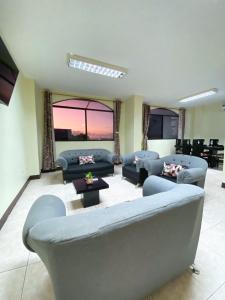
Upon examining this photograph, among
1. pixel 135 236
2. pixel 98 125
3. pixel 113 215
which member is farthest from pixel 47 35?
pixel 98 125

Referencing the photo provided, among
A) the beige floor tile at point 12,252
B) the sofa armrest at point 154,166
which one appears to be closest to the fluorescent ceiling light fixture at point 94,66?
the sofa armrest at point 154,166

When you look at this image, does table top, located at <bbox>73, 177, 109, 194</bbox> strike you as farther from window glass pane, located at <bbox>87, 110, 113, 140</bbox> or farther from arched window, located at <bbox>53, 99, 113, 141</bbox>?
window glass pane, located at <bbox>87, 110, 113, 140</bbox>

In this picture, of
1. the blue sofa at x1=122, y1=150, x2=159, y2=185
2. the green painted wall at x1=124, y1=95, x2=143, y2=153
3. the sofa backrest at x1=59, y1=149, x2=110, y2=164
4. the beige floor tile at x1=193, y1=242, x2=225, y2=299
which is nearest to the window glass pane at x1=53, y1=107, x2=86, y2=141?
the sofa backrest at x1=59, y1=149, x2=110, y2=164

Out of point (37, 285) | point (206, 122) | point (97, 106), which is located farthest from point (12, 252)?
point (206, 122)

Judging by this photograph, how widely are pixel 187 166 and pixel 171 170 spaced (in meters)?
0.35

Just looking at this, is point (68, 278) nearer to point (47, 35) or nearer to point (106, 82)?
point (47, 35)

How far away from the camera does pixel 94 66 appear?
2867 mm

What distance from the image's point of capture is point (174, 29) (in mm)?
1913

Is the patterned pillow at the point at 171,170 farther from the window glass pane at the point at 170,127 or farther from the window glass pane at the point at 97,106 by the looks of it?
the window glass pane at the point at 170,127

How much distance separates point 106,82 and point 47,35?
1.93m

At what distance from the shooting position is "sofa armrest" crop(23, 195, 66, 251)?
0.83 metres

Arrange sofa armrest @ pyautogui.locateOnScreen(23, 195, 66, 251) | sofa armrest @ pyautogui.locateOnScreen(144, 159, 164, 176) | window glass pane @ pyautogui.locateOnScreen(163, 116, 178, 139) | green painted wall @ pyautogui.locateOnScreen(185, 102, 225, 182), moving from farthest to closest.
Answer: window glass pane @ pyautogui.locateOnScreen(163, 116, 178, 139)
green painted wall @ pyautogui.locateOnScreen(185, 102, 225, 182)
sofa armrest @ pyautogui.locateOnScreen(144, 159, 164, 176)
sofa armrest @ pyautogui.locateOnScreen(23, 195, 66, 251)

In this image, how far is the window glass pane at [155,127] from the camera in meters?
6.65

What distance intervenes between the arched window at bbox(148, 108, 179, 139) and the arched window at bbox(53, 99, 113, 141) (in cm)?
215
